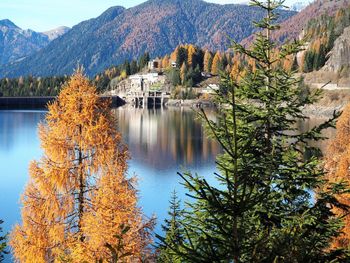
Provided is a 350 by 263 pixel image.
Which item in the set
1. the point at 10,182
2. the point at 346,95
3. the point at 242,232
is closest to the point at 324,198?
the point at 242,232

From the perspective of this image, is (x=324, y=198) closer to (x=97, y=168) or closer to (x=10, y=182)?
(x=97, y=168)

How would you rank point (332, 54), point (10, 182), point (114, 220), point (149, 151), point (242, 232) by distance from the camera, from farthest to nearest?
point (332, 54), point (149, 151), point (10, 182), point (114, 220), point (242, 232)

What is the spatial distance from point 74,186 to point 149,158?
41.7 metres

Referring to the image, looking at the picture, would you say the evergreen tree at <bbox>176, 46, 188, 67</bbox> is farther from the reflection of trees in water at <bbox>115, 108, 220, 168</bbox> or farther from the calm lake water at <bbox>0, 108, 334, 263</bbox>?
the calm lake water at <bbox>0, 108, 334, 263</bbox>

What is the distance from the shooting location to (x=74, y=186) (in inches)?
522

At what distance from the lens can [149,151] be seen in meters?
59.8

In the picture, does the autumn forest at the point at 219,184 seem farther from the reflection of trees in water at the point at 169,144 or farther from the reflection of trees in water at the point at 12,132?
the reflection of trees in water at the point at 12,132

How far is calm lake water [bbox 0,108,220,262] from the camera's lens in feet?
118

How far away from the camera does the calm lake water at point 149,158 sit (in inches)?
1417

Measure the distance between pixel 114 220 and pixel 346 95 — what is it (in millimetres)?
108848

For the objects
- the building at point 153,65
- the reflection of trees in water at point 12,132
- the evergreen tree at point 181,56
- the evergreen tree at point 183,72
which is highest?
the evergreen tree at point 181,56

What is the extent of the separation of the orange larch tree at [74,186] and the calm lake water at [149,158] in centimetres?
1241

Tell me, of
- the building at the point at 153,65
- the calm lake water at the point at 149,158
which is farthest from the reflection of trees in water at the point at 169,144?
the building at the point at 153,65

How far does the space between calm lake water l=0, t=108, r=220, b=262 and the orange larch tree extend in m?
12.4
